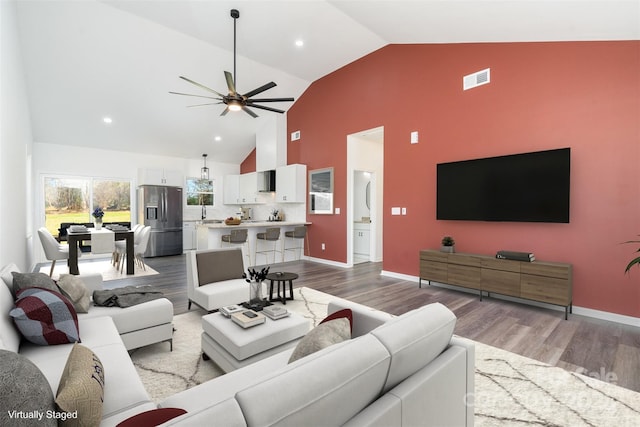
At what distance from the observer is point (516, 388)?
2.06 m

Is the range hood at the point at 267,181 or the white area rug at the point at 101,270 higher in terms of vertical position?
the range hood at the point at 267,181

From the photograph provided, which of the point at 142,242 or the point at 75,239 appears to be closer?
the point at 75,239

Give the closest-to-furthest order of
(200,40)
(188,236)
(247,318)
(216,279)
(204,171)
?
(247,318), (216,279), (200,40), (188,236), (204,171)

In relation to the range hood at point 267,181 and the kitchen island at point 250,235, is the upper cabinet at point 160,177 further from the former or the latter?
the kitchen island at point 250,235

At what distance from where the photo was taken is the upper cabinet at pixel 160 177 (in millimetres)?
7781

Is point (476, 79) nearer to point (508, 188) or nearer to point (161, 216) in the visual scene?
point (508, 188)

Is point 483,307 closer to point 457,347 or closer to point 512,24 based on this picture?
point 457,347

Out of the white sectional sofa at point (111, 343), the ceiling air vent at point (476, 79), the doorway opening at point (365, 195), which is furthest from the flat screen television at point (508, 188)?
the white sectional sofa at point (111, 343)

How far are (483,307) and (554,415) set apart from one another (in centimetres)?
205

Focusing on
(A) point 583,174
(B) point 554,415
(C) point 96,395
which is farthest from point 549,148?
(C) point 96,395

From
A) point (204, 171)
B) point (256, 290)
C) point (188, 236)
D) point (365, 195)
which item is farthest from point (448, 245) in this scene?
point (204, 171)

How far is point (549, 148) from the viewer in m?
3.67

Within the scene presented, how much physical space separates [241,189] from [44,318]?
743 centimetres

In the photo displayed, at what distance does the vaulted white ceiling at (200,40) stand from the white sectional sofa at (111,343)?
422cm
